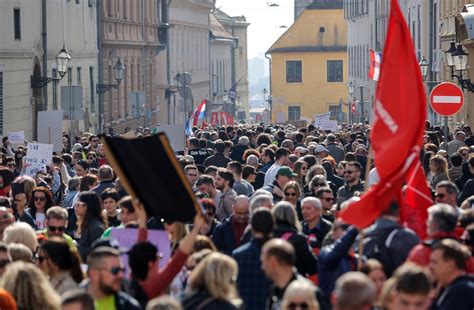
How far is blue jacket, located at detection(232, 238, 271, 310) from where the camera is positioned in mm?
11719

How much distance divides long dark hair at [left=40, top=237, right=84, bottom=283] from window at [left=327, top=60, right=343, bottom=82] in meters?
109

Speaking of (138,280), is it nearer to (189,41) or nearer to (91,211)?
(91,211)

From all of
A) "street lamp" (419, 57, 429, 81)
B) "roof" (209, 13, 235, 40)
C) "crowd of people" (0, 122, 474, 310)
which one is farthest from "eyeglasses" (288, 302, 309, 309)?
"roof" (209, 13, 235, 40)

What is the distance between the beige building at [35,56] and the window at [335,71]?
65.4 meters

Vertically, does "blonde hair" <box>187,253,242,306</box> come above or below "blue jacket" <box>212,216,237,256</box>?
above

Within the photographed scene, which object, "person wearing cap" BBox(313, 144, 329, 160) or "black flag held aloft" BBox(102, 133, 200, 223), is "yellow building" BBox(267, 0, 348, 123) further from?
"black flag held aloft" BBox(102, 133, 200, 223)

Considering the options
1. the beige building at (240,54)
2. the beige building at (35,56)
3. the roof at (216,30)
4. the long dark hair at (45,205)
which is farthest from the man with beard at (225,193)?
the beige building at (240,54)

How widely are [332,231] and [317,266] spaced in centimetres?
67

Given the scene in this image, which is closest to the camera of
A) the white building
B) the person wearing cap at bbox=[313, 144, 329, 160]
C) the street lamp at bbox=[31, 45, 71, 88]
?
the person wearing cap at bbox=[313, 144, 329, 160]

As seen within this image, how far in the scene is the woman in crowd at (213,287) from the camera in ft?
33.0

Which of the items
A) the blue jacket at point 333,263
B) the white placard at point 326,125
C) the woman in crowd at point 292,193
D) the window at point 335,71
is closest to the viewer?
the blue jacket at point 333,263

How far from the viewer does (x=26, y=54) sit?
44031 millimetres

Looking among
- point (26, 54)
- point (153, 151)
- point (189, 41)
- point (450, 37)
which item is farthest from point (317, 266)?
point (189, 41)

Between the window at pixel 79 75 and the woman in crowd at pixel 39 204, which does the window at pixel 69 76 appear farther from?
the woman in crowd at pixel 39 204
